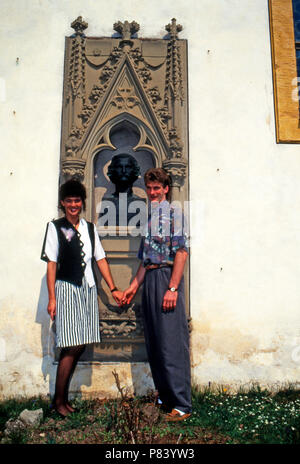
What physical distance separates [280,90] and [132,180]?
79.4 inches

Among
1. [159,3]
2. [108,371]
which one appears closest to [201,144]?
[159,3]

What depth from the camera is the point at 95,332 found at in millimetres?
3426

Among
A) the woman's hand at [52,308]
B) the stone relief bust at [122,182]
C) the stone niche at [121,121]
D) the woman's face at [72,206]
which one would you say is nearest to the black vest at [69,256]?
the woman's face at [72,206]

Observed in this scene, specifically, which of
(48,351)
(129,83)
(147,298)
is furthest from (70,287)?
(129,83)

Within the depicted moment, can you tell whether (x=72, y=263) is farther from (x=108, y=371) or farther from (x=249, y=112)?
(x=249, y=112)

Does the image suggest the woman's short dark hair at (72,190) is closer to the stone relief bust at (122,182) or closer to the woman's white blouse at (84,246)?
the woman's white blouse at (84,246)

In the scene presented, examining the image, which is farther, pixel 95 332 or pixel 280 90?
pixel 280 90

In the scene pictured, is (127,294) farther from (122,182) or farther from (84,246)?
(122,182)

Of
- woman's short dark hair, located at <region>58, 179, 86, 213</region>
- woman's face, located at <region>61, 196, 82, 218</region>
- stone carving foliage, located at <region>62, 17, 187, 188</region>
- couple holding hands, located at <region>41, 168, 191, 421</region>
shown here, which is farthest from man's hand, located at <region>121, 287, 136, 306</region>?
stone carving foliage, located at <region>62, 17, 187, 188</region>

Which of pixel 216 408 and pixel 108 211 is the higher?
pixel 108 211

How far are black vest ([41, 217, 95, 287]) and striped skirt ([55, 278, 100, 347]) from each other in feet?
0.20

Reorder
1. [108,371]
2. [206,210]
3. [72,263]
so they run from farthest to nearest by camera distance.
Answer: [206,210] → [108,371] → [72,263]

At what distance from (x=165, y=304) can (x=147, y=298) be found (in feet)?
0.71

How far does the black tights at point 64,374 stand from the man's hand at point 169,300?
86 centimetres
